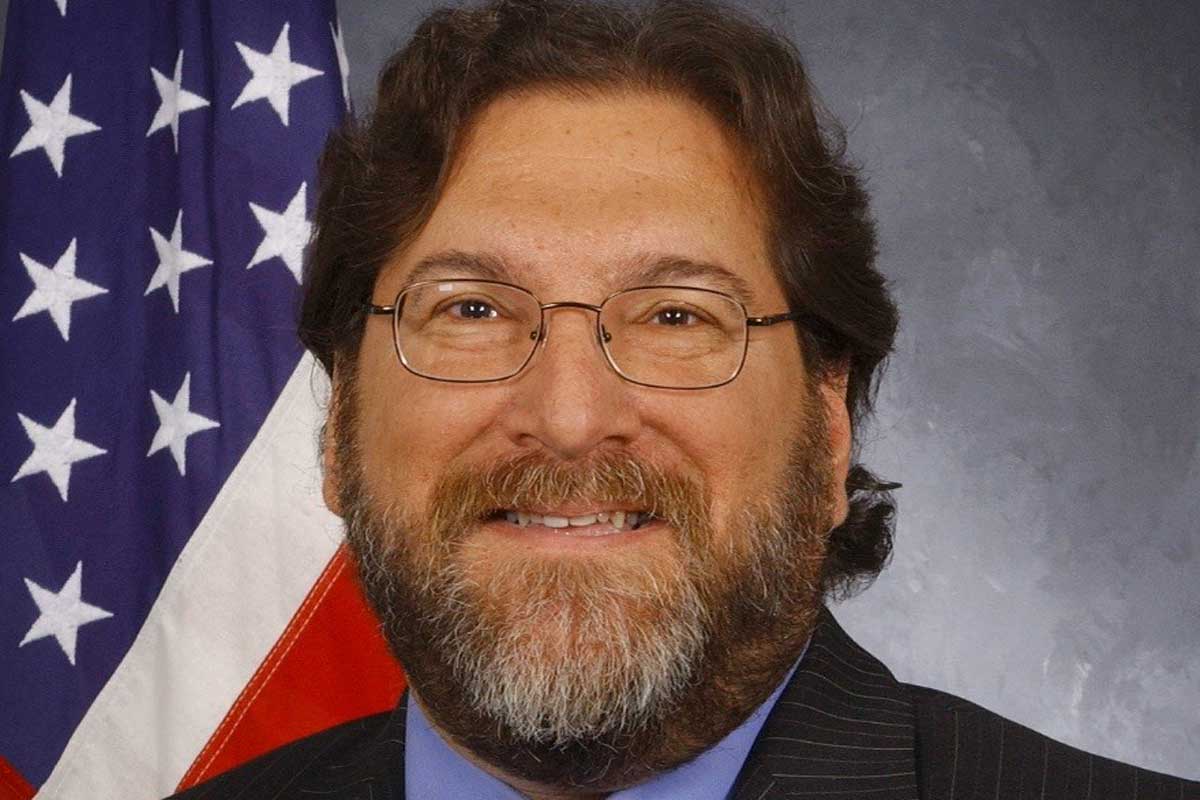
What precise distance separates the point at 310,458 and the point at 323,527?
14 centimetres

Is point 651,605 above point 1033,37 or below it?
below

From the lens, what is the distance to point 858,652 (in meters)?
2.79

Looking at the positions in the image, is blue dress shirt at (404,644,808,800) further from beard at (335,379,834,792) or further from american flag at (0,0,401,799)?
american flag at (0,0,401,799)

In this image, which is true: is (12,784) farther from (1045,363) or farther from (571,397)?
(1045,363)

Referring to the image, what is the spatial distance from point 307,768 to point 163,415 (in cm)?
98

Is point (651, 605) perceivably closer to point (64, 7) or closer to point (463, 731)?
point (463, 731)

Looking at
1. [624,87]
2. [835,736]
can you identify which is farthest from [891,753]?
[624,87]

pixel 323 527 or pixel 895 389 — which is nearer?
pixel 323 527

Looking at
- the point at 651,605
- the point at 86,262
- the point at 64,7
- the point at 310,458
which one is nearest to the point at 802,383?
the point at 651,605

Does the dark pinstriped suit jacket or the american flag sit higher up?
the dark pinstriped suit jacket

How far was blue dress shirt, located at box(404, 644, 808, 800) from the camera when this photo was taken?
2.63 m

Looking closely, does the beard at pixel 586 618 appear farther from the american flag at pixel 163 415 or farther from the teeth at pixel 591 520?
the american flag at pixel 163 415

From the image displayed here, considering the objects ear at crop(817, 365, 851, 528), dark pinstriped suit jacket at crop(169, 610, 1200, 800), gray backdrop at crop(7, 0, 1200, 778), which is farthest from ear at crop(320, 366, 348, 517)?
gray backdrop at crop(7, 0, 1200, 778)

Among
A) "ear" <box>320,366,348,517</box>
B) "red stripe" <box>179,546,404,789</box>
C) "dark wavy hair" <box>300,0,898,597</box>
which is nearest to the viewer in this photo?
"dark wavy hair" <box>300,0,898,597</box>
